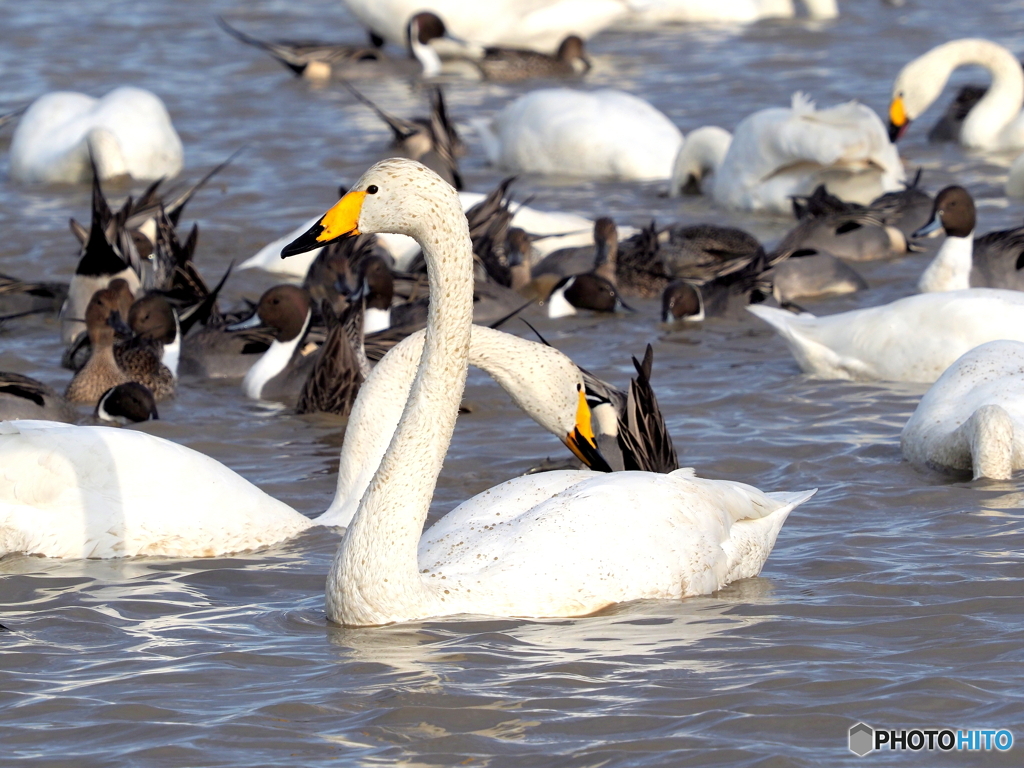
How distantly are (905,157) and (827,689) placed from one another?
11.2m

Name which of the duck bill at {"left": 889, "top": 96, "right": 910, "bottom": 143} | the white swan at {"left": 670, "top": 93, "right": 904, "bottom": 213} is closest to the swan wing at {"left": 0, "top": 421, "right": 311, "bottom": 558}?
the white swan at {"left": 670, "top": 93, "right": 904, "bottom": 213}

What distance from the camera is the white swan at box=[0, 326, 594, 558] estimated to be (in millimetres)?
5863

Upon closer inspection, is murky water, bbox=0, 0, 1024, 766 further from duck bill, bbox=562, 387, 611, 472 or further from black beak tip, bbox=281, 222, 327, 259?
black beak tip, bbox=281, 222, 327, 259

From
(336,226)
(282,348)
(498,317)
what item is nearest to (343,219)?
(336,226)

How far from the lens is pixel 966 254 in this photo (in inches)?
402

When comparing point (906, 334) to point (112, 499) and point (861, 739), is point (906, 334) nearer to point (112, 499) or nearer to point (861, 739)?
point (112, 499)

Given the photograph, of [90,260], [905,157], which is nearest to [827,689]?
[90,260]

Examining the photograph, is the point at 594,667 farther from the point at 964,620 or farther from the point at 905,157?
the point at 905,157

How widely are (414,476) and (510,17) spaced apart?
52.1ft

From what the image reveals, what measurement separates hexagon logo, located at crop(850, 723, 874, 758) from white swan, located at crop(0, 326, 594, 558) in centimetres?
225

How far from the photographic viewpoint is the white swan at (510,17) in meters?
19.9

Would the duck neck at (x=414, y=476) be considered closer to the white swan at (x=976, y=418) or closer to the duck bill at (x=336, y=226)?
the duck bill at (x=336, y=226)

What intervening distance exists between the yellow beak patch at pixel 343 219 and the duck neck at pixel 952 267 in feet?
19.8

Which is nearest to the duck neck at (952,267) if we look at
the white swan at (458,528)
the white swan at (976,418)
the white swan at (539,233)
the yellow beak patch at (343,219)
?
the white swan at (539,233)
